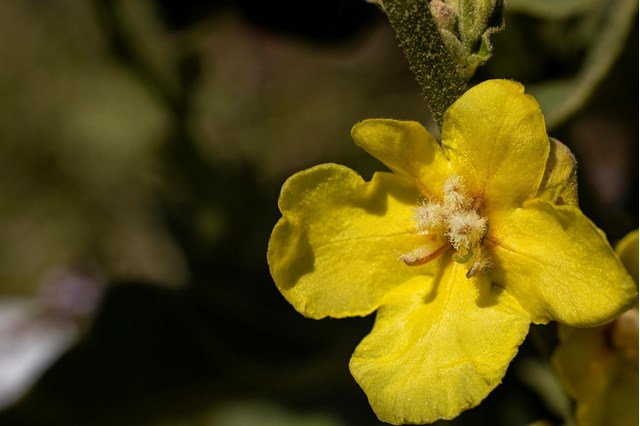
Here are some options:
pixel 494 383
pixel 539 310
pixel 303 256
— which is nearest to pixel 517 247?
pixel 539 310

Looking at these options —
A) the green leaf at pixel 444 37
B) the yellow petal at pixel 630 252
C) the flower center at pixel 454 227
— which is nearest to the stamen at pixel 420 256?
the flower center at pixel 454 227

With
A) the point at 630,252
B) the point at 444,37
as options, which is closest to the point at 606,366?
the point at 630,252

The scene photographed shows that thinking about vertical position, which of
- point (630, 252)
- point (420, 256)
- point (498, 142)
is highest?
point (498, 142)

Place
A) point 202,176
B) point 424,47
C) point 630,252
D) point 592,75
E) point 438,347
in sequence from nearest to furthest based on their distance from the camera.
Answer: point 424,47
point 438,347
point 630,252
point 592,75
point 202,176

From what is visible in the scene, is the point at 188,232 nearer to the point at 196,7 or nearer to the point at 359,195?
the point at 196,7

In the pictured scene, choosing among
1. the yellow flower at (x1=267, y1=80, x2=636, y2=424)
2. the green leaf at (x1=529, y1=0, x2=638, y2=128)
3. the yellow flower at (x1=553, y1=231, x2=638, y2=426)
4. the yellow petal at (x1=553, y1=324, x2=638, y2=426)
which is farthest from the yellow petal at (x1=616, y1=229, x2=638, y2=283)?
the green leaf at (x1=529, y1=0, x2=638, y2=128)

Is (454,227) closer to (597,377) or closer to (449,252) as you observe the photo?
(449,252)
